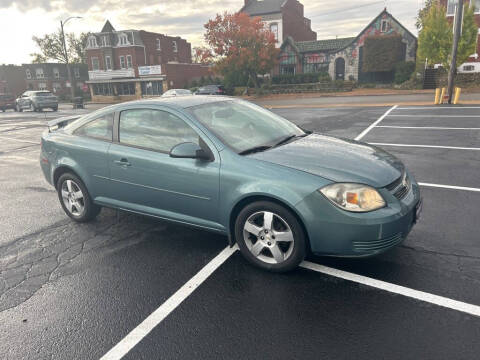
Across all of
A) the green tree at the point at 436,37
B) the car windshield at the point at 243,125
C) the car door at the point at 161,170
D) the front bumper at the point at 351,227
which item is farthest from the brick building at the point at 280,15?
the front bumper at the point at 351,227

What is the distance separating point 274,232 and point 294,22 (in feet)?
193

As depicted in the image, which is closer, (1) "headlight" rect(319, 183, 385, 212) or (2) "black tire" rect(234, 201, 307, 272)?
(1) "headlight" rect(319, 183, 385, 212)

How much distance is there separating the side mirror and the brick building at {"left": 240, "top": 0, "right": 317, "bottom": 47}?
5102 cm

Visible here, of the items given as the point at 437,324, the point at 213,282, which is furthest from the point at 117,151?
the point at 437,324

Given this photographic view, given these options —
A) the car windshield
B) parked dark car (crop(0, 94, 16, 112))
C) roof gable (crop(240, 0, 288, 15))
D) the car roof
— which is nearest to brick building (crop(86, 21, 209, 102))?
roof gable (crop(240, 0, 288, 15))

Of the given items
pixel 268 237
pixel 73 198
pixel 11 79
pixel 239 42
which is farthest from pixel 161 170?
pixel 11 79

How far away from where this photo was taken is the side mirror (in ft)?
12.4

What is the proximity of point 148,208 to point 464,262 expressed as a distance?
3.38 meters

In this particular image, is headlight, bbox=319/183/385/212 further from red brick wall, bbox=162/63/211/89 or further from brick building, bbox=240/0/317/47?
brick building, bbox=240/0/317/47

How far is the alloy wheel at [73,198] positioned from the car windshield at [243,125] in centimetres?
208

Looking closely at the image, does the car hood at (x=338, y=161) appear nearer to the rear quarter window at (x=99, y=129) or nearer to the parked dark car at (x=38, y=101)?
the rear quarter window at (x=99, y=129)

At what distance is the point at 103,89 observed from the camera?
2165 inches

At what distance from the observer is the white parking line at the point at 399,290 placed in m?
3.09

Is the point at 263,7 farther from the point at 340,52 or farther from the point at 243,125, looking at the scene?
the point at 243,125
